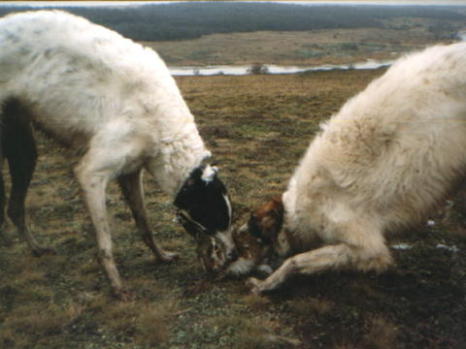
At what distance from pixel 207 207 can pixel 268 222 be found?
0.61 meters

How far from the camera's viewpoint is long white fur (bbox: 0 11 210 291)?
166 inches

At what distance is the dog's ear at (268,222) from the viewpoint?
4398 mm

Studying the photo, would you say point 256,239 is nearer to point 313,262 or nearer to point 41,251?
point 313,262

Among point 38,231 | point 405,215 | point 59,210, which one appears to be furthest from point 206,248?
point 59,210

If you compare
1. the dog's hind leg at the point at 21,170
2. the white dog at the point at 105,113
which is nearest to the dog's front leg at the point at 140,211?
the white dog at the point at 105,113

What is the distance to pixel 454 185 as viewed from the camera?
3973 millimetres

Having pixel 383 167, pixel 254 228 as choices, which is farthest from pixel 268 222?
pixel 383 167

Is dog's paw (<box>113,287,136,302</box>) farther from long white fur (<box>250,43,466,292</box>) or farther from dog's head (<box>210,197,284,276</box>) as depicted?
long white fur (<box>250,43,466,292</box>)

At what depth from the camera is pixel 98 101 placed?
4289 mm

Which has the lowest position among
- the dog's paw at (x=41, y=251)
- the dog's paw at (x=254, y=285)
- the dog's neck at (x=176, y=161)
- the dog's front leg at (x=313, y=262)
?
the dog's paw at (x=41, y=251)

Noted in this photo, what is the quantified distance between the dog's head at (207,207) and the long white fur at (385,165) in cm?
61

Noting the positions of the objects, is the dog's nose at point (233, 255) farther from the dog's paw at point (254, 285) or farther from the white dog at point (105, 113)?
the dog's paw at point (254, 285)

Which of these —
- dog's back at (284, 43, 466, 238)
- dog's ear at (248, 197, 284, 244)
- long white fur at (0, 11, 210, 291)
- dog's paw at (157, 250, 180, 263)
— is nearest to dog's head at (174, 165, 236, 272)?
long white fur at (0, 11, 210, 291)

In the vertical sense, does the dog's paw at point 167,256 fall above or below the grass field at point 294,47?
below
